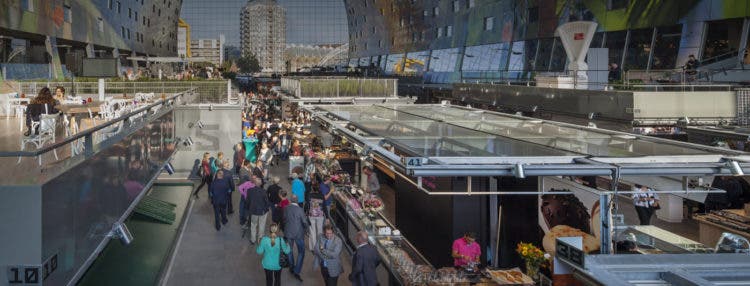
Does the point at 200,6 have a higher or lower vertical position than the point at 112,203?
higher

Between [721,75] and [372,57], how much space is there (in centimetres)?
5434

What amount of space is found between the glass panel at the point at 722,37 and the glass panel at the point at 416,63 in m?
31.0

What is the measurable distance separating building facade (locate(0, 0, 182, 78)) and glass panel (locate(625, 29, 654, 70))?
19.4 m

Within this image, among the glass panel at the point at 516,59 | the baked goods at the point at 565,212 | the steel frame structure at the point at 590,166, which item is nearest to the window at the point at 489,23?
the glass panel at the point at 516,59

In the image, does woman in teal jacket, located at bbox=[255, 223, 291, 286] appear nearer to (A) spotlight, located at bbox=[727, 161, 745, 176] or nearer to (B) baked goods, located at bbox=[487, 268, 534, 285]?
(B) baked goods, located at bbox=[487, 268, 534, 285]

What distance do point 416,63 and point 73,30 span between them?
26523mm

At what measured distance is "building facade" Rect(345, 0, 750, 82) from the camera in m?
23.1

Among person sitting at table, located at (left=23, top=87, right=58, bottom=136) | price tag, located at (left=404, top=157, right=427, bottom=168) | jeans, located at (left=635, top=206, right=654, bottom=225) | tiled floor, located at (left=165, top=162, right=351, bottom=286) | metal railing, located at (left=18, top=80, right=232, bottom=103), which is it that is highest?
metal railing, located at (left=18, top=80, right=232, bottom=103)

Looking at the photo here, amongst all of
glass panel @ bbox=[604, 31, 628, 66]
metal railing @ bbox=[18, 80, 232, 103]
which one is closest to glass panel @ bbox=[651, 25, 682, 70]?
glass panel @ bbox=[604, 31, 628, 66]

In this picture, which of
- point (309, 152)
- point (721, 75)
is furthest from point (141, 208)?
point (721, 75)

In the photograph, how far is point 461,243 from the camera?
8.69 m

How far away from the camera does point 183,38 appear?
97.9 meters

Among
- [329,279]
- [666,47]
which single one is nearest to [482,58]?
[666,47]

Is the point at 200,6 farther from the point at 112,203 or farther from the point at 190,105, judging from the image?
the point at 112,203
